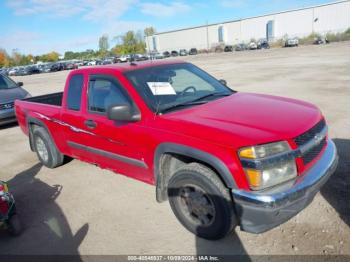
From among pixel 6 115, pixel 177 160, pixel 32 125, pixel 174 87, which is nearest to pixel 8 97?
pixel 6 115

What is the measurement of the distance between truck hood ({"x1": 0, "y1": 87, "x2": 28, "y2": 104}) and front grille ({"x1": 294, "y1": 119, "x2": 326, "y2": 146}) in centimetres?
877

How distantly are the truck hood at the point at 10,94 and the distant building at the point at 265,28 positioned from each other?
212 ft

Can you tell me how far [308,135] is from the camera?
314 centimetres

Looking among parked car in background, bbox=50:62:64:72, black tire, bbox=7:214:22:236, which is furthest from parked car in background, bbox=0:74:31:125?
parked car in background, bbox=50:62:64:72

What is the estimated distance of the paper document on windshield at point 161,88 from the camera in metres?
3.86

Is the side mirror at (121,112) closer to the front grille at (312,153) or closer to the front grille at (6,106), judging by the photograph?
the front grille at (312,153)

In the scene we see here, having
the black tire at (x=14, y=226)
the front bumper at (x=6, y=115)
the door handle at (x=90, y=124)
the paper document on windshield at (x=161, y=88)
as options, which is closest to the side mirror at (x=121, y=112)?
the paper document on windshield at (x=161, y=88)

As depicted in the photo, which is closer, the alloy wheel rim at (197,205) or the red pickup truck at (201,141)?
the red pickup truck at (201,141)

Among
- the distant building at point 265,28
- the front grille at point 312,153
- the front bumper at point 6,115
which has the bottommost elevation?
the front bumper at point 6,115

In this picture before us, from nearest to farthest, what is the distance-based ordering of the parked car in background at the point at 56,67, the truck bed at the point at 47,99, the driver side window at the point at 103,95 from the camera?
the driver side window at the point at 103,95 < the truck bed at the point at 47,99 < the parked car in background at the point at 56,67

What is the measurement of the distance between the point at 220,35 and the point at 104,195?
98.2 metres

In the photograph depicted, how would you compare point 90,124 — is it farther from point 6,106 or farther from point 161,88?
point 6,106

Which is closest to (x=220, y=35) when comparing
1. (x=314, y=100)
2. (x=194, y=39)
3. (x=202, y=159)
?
(x=194, y=39)

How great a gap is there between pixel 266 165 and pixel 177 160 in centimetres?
113
